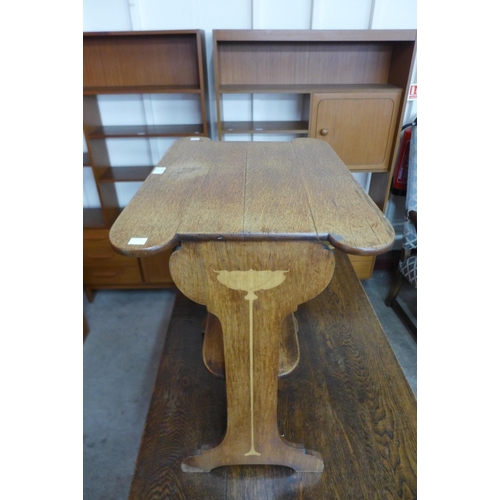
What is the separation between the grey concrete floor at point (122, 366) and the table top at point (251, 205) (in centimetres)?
137

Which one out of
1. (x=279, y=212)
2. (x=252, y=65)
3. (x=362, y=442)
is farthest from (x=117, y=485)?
(x=252, y=65)

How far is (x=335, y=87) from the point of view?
2133 mm

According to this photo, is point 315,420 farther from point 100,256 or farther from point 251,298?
point 100,256

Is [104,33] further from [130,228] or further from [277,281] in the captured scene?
[277,281]

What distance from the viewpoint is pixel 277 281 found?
0.82 meters

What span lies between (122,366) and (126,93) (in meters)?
1.62

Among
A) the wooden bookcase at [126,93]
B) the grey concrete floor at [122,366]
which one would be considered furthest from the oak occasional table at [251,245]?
the wooden bookcase at [126,93]

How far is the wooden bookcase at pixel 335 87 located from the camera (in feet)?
6.66

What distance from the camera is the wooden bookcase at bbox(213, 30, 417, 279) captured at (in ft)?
6.66

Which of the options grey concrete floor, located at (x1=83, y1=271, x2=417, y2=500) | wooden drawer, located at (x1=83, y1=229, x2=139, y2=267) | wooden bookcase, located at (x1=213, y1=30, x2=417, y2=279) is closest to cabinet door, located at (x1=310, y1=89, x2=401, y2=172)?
wooden bookcase, located at (x1=213, y1=30, x2=417, y2=279)

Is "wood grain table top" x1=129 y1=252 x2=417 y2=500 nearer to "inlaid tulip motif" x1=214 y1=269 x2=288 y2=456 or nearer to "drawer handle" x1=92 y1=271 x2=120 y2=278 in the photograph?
"inlaid tulip motif" x1=214 y1=269 x2=288 y2=456

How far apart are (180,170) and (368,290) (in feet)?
6.77

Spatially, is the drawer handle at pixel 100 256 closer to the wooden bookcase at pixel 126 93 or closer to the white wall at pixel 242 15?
the wooden bookcase at pixel 126 93

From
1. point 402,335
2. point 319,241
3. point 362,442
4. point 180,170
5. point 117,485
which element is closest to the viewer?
point 319,241
